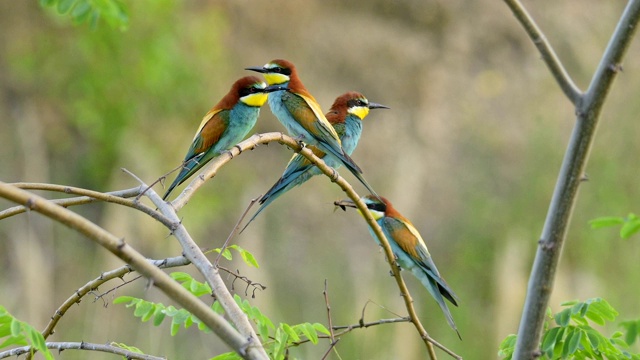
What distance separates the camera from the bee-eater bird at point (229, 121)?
2434 mm

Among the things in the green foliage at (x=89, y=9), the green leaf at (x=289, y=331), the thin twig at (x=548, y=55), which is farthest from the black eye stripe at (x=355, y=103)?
the thin twig at (x=548, y=55)

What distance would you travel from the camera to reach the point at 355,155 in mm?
8883

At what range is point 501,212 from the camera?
5.61 meters

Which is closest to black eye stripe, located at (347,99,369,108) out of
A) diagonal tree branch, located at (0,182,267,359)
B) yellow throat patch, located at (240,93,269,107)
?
yellow throat patch, located at (240,93,269,107)

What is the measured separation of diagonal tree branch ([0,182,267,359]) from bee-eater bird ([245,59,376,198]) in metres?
1.36

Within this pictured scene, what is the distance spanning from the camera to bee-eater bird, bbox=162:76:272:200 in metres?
2.43

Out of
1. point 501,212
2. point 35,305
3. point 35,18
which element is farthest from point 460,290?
point 35,18

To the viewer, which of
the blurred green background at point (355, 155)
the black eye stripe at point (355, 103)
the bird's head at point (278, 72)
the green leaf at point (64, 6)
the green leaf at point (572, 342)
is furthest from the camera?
the blurred green background at point (355, 155)

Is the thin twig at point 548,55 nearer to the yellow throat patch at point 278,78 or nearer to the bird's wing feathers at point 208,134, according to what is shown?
the bird's wing feathers at point 208,134

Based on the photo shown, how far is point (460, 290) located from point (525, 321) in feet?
13.3

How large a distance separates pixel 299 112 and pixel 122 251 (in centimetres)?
158

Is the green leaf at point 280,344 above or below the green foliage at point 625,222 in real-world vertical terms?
above

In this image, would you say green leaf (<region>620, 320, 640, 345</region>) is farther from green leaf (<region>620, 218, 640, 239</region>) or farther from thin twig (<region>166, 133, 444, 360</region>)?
thin twig (<region>166, 133, 444, 360</region>)

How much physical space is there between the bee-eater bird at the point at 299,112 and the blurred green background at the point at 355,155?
1.01 metres
